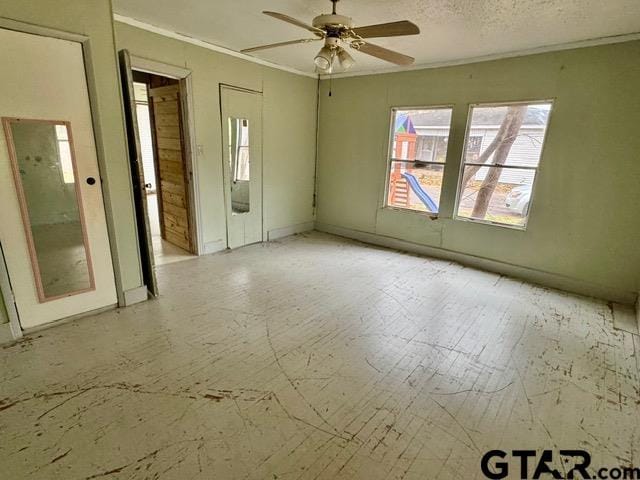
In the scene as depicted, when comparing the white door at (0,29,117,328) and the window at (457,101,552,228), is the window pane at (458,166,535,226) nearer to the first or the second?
the window at (457,101,552,228)

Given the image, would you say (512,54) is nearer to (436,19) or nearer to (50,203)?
(436,19)

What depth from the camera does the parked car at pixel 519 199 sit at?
12.7ft

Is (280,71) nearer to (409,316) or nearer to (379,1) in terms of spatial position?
(379,1)

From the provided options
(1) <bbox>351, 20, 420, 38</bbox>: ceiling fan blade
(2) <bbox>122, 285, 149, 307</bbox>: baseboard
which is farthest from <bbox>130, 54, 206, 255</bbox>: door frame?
(1) <bbox>351, 20, 420, 38</bbox>: ceiling fan blade

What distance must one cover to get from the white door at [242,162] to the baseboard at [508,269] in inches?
64.3

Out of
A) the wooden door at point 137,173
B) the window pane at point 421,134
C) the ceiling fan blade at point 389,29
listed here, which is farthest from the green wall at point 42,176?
the window pane at point 421,134

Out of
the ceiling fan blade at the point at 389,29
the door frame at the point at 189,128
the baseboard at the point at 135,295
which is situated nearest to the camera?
the ceiling fan blade at the point at 389,29

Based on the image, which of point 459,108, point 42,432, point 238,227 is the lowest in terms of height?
point 42,432

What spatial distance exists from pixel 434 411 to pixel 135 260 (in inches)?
110

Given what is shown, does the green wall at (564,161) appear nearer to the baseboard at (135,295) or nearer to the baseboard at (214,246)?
the baseboard at (214,246)

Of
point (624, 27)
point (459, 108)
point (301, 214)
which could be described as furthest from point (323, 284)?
point (624, 27)

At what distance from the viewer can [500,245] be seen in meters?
4.15

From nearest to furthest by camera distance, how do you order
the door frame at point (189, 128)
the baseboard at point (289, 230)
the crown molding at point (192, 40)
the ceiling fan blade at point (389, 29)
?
the ceiling fan blade at point (389, 29) → the crown molding at point (192, 40) → the door frame at point (189, 128) → the baseboard at point (289, 230)

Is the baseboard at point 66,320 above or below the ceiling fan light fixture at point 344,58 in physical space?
below
